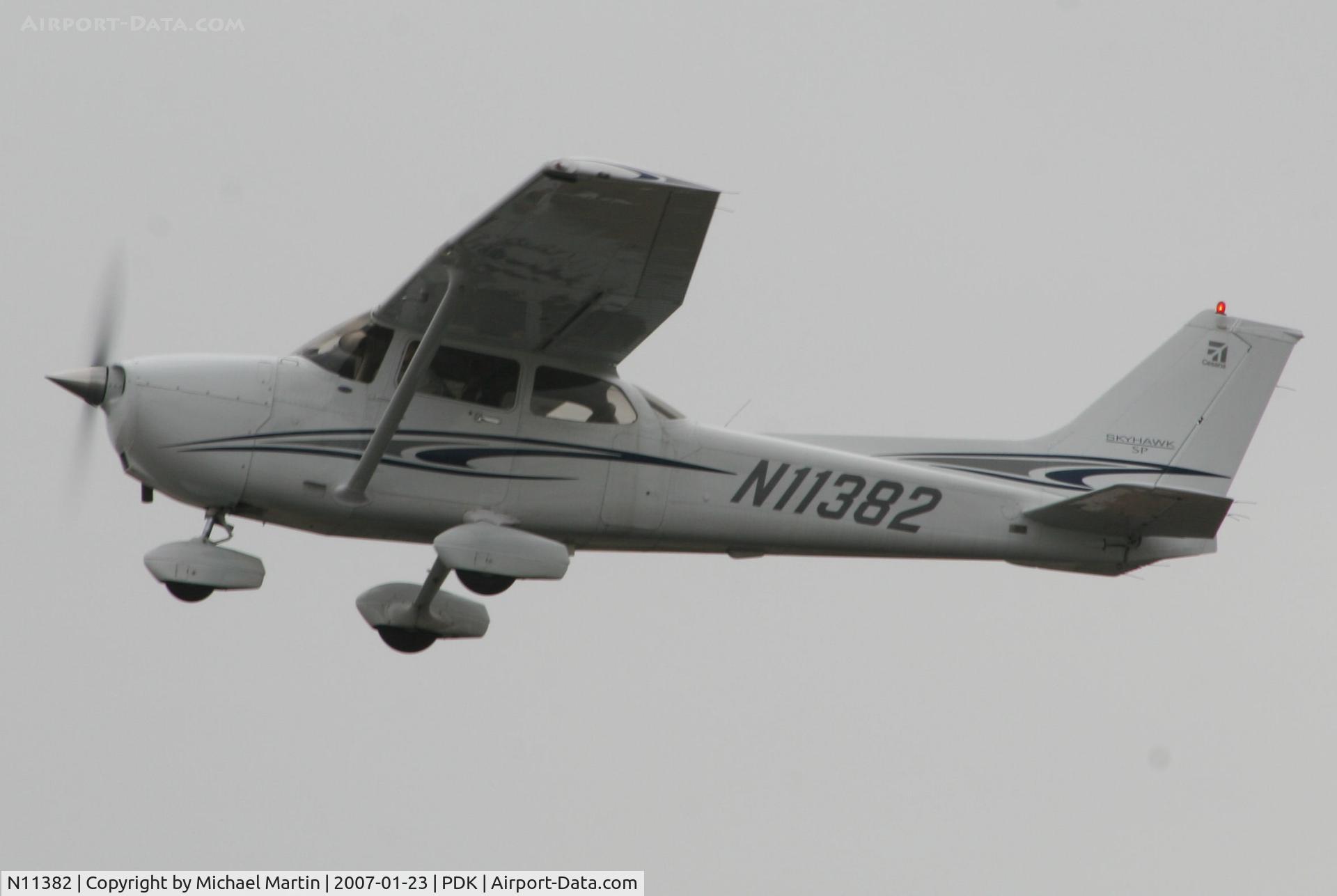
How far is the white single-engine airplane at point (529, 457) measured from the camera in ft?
38.5

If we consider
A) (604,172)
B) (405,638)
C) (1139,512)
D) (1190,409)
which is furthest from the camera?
(1190,409)

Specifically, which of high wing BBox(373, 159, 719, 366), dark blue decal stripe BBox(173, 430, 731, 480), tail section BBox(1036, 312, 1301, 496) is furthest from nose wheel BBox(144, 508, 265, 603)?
tail section BBox(1036, 312, 1301, 496)

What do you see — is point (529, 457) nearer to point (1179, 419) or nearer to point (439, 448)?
point (439, 448)

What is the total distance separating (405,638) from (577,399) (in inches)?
96.8

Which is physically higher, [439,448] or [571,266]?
[571,266]

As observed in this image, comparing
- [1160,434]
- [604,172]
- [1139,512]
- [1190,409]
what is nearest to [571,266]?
[604,172]

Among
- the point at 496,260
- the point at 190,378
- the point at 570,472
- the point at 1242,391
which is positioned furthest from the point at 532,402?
the point at 1242,391

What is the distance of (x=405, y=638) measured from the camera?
13.8 meters

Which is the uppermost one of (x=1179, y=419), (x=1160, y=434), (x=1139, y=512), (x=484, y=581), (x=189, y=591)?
(x=1179, y=419)

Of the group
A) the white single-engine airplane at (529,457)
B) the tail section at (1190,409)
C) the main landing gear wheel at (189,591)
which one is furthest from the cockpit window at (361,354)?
the tail section at (1190,409)

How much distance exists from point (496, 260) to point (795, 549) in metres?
3.20

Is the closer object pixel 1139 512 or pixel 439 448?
pixel 439 448

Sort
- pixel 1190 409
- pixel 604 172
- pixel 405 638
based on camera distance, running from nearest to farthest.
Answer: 1. pixel 604 172
2. pixel 405 638
3. pixel 1190 409

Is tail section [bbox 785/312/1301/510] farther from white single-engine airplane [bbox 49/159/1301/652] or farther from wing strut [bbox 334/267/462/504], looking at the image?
wing strut [bbox 334/267/462/504]
